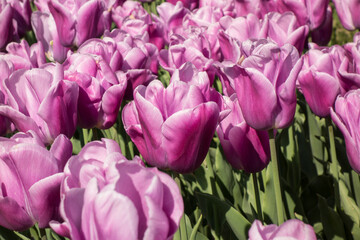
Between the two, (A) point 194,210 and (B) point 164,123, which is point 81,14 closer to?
(A) point 194,210

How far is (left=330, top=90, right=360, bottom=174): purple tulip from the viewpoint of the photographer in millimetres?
1127

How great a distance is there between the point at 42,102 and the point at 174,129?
1.13ft

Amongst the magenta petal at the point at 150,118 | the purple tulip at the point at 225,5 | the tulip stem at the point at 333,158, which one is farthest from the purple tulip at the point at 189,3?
the magenta petal at the point at 150,118

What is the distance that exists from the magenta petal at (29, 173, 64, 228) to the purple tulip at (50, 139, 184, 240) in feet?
0.39

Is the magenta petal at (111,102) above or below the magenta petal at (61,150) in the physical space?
below

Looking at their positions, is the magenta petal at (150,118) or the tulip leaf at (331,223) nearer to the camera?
the magenta petal at (150,118)

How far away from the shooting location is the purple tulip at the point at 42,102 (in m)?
1.20

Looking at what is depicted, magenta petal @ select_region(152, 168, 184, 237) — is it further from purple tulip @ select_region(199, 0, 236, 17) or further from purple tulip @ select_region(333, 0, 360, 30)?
purple tulip @ select_region(333, 0, 360, 30)

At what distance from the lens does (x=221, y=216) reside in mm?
1445

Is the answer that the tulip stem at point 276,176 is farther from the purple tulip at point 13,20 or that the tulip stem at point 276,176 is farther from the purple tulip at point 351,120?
the purple tulip at point 13,20

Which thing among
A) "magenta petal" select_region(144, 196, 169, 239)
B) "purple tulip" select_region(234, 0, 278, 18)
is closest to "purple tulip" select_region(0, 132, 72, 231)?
"magenta petal" select_region(144, 196, 169, 239)

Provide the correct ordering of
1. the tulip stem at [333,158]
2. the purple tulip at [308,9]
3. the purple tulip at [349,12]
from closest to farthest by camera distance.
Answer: the tulip stem at [333,158], the purple tulip at [308,9], the purple tulip at [349,12]

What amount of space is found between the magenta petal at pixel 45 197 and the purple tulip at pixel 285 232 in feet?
1.11

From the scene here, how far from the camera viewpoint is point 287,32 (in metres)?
1.83
